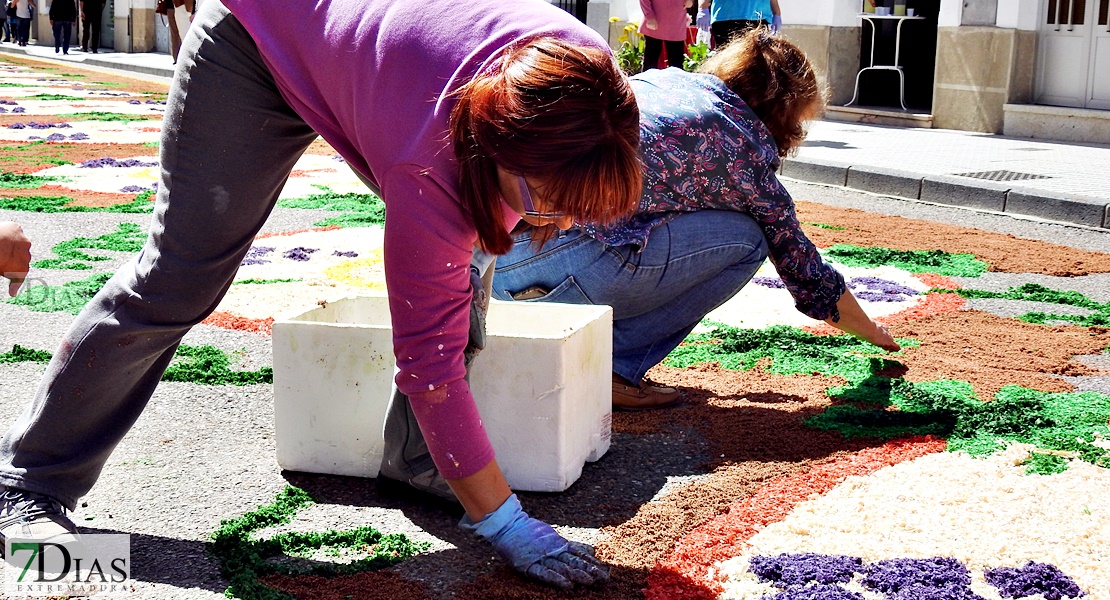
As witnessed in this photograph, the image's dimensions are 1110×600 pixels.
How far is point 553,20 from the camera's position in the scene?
2.14 metres

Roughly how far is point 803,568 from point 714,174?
1303 mm

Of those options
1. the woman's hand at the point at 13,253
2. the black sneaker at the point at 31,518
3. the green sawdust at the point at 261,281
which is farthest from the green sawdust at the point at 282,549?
the green sawdust at the point at 261,281

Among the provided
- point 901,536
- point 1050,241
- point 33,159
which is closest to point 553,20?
point 901,536

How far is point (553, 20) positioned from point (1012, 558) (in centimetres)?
143

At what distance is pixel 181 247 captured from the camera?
2402mm

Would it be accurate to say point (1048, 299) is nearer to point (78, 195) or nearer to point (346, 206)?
A: point (346, 206)

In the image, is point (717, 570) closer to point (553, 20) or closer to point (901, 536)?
point (901, 536)

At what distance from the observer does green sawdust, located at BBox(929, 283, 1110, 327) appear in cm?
461

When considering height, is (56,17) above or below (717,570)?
above

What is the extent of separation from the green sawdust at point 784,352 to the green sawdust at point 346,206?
3003mm

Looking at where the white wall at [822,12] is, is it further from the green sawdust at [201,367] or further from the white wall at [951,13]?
the green sawdust at [201,367]

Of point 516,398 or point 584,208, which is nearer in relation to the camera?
point 584,208

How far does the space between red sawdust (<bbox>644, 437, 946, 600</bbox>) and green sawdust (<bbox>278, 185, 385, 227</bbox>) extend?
4165 mm

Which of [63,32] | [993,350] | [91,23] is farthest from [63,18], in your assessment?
[993,350]
